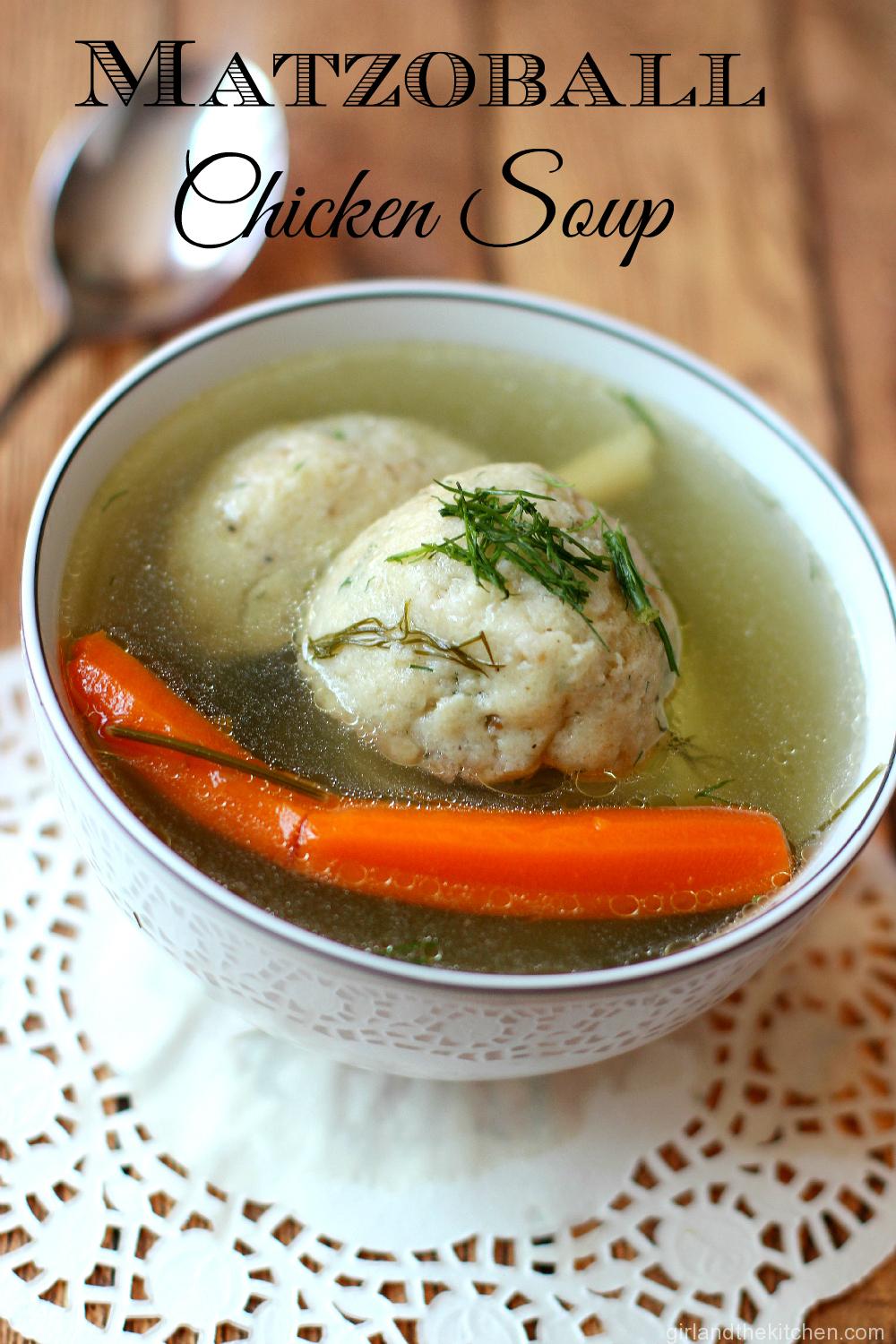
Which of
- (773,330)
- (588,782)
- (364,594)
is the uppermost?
(773,330)

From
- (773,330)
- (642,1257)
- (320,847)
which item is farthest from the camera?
(773,330)

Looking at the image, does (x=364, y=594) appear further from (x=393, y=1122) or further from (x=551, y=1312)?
(x=551, y=1312)

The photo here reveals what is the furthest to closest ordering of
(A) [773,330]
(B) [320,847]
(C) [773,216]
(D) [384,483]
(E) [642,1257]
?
(C) [773,216]
(A) [773,330]
(D) [384,483]
(E) [642,1257]
(B) [320,847]

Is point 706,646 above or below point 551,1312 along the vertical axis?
above

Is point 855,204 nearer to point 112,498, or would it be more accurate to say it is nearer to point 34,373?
point 34,373

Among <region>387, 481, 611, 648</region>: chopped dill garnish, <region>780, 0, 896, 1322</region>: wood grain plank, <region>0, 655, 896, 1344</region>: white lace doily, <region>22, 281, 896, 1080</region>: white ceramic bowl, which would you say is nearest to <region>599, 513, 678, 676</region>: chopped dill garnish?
<region>387, 481, 611, 648</region>: chopped dill garnish

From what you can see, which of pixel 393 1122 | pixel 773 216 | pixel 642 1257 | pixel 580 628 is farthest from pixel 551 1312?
pixel 773 216
